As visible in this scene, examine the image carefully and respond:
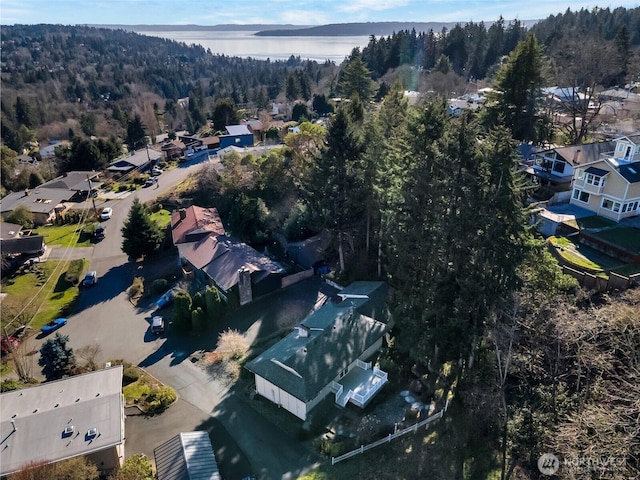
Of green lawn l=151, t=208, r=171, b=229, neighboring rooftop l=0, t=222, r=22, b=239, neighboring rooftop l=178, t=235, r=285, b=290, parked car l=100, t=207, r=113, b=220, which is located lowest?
parked car l=100, t=207, r=113, b=220

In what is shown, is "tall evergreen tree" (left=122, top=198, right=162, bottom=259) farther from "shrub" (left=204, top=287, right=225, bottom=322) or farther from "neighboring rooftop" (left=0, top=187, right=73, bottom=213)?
"neighboring rooftop" (left=0, top=187, right=73, bottom=213)

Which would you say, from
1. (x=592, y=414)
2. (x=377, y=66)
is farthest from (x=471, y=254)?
(x=377, y=66)

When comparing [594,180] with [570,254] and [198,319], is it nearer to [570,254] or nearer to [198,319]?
[570,254]

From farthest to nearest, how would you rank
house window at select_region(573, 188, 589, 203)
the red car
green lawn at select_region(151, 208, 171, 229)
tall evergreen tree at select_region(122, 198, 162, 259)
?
1. green lawn at select_region(151, 208, 171, 229)
2. tall evergreen tree at select_region(122, 198, 162, 259)
3. house window at select_region(573, 188, 589, 203)
4. the red car

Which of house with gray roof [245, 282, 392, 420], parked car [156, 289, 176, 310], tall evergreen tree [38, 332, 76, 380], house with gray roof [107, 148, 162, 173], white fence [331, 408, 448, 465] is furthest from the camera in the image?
house with gray roof [107, 148, 162, 173]

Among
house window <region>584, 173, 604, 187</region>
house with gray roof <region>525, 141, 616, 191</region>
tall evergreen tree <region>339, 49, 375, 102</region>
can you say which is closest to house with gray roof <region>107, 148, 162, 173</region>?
tall evergreen tree <region>339, 49, 375, 102</region>

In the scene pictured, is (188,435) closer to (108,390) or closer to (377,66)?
(108,390)

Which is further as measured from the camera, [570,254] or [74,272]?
[74,272]

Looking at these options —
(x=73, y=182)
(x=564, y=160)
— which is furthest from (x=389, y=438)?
(x=73, y=182)
